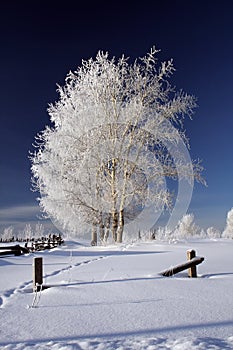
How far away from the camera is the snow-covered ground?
340 centimetres

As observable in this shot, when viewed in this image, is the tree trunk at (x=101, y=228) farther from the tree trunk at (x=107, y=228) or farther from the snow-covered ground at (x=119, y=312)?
the snow-covered ground at (x=119, y=312)

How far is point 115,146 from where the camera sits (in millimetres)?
16656

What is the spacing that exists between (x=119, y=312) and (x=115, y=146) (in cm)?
1269

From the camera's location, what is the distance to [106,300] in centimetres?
513

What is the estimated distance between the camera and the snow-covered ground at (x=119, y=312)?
340 cm

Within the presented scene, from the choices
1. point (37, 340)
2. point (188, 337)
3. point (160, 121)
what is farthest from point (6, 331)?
point (160, 121)

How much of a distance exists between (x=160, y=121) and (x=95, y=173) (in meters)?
4.45

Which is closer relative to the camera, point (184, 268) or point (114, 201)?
point (184, 268)

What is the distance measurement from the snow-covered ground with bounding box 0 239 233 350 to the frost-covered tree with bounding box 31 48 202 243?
9589mm

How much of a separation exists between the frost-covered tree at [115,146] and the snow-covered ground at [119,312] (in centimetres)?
959

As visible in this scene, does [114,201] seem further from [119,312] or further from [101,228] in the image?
[119,312]

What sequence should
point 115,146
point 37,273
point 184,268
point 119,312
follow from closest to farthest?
point 119,312
point 37,273
point 184,268
point 115,146

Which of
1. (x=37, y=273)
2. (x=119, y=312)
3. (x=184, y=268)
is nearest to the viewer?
(x=119, y=312)

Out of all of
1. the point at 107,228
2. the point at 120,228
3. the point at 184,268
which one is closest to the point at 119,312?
the point at 184,268
